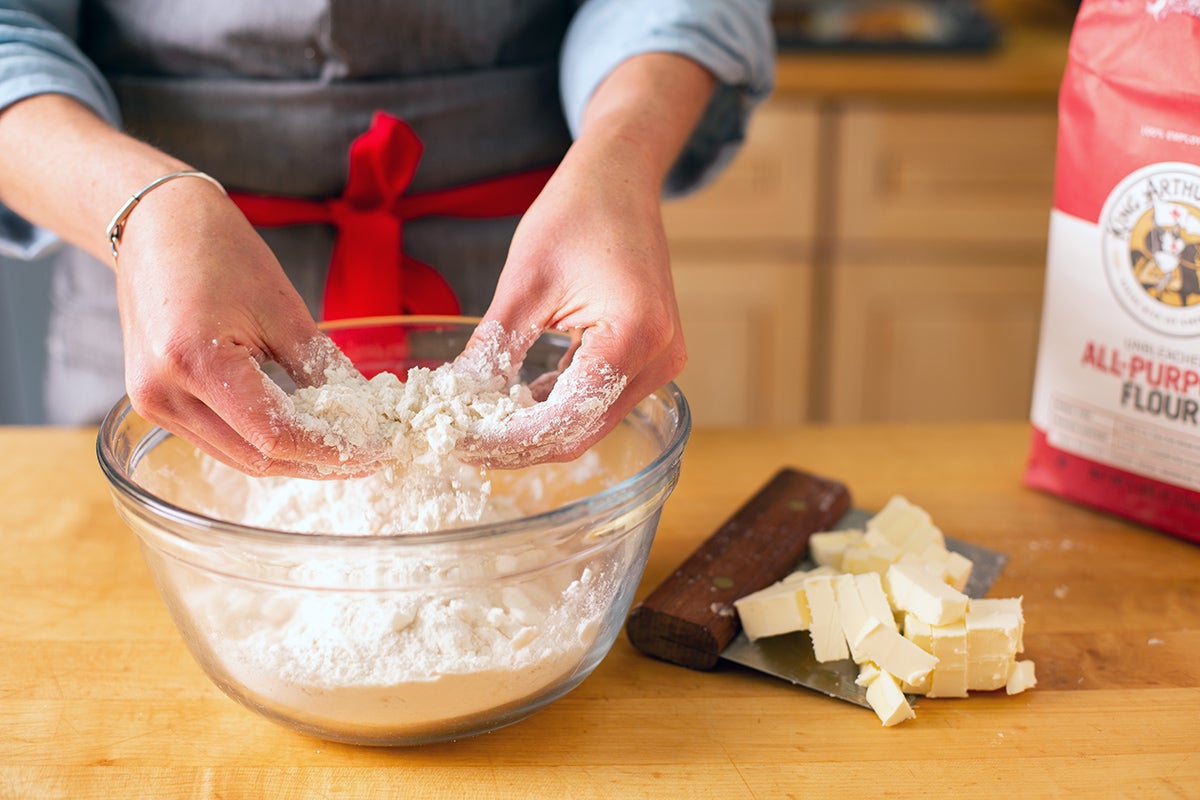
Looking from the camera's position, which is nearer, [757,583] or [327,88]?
[757,583]

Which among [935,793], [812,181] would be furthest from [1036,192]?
[935,793]

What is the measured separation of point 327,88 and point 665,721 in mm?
618

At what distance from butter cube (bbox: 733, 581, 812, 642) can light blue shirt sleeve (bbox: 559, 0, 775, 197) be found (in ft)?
1.48

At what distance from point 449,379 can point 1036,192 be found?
164cm

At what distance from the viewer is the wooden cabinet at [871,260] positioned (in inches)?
77.5

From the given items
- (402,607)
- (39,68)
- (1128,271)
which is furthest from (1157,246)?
(39,68)

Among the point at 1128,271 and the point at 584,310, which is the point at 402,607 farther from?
the point at 1128,271

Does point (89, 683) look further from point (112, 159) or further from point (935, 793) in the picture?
point (935, 793)

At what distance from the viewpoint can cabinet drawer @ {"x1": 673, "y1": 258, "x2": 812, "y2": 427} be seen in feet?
6.83

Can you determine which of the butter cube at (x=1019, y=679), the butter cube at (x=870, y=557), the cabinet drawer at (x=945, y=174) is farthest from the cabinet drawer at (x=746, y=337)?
the butter cube at (x=1019, y=679)

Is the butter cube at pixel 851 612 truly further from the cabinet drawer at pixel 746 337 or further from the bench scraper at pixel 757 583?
the cabinet drawer at pixel 746 337

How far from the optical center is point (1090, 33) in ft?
2.70

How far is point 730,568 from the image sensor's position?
30.4 inches


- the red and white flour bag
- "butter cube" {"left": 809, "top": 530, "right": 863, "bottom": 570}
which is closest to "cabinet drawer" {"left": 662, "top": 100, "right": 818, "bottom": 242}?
the red and white flour bag
